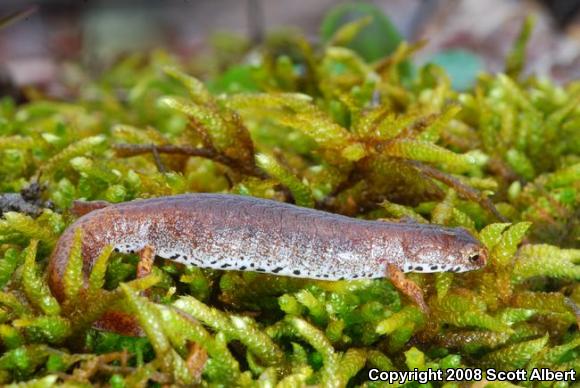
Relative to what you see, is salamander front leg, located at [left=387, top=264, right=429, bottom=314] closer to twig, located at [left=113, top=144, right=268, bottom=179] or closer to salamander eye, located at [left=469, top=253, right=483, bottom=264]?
salamander eye, located at [left=469, top=253, right=483, bottom=264]

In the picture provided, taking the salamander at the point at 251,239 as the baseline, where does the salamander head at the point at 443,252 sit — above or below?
below

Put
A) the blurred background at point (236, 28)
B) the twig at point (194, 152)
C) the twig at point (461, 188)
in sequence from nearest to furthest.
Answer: the twig at point (461, 188) → the twig at point (194, 152) → the blurred background at point (236, 28)

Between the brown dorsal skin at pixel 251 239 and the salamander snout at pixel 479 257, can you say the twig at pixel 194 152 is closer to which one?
the brown dorsal skin at pixel 251 239

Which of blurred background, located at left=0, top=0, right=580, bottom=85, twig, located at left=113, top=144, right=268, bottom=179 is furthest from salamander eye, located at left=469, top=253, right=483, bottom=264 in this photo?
blurred background, located at left=0, top=0, right=580, bottom=85

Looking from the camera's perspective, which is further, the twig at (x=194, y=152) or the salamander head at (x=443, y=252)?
the twig at (x=194, y=152)

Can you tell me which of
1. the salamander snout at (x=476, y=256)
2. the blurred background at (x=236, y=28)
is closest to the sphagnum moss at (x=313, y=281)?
the salamander snout at (x=476, y=256)

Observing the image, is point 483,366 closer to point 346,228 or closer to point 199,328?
point 346,228
